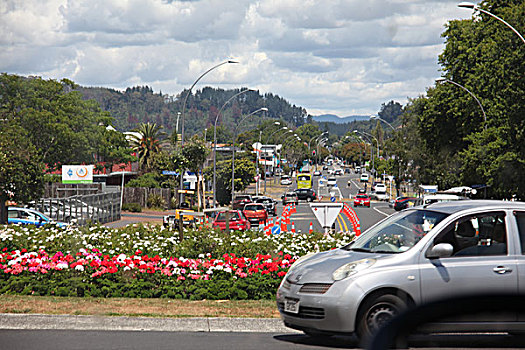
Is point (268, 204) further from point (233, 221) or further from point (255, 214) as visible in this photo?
point (233, 221)

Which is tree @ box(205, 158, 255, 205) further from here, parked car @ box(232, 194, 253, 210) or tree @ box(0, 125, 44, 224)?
tree @ box(0, 125, 44, 224)

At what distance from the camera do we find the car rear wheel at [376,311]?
293 inches

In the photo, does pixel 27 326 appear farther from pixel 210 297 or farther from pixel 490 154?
pixel 490 154

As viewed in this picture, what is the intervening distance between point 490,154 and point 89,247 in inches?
1339

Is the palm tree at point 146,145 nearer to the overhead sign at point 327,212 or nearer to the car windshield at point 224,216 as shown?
the car windshield at point 224,216

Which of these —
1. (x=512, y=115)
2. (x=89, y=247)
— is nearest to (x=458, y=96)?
(x=512, y=115)

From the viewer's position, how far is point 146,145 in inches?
4296

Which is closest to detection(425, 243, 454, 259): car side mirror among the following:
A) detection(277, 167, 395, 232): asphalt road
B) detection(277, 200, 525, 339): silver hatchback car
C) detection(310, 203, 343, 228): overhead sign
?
detection(277, 200, 525, 339): silver hatchback car

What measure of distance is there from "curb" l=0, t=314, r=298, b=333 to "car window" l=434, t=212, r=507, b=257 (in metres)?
2.49

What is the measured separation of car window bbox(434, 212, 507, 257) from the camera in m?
7.87

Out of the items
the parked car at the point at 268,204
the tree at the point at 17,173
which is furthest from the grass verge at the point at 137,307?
the parked car at the point at 268,204

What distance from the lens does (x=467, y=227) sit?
26.8ft

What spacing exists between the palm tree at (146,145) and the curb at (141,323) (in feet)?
328

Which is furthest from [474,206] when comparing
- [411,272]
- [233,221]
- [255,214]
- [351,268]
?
[255,214]
